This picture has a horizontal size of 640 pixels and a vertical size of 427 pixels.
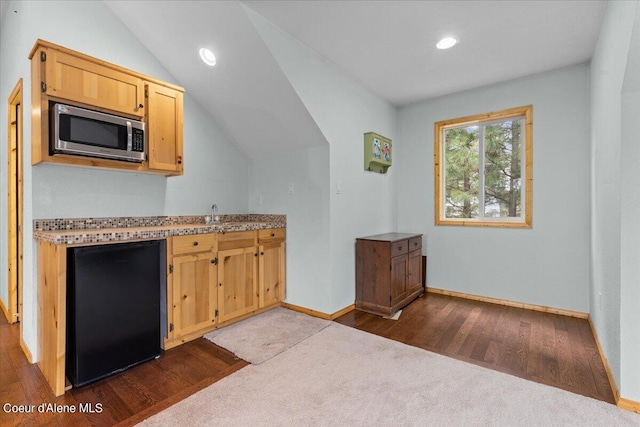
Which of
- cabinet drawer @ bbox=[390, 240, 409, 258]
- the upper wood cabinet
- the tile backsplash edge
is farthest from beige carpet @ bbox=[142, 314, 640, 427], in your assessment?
the upper wood cabinet

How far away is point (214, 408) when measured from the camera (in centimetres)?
178

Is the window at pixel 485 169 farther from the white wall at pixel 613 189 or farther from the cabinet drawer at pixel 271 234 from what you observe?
the cabinet drawer at pixel 271 234

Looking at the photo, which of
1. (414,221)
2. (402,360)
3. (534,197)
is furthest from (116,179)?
(534,197)

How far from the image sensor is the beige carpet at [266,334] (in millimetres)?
2459

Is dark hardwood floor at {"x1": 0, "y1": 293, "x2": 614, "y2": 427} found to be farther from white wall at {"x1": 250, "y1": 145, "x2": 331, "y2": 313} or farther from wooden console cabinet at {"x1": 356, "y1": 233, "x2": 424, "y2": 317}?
white wall at {"x1": 250, "y1": 145, "x2": 331, "y2": 313}

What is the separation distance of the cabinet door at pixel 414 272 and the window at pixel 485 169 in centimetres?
64

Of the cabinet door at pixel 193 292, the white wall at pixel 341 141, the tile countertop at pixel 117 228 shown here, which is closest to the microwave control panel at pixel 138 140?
the tile countertop at pixel 117 228

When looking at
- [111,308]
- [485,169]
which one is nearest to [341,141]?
[485,169]

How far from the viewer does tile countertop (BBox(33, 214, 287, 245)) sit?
6.45 ft

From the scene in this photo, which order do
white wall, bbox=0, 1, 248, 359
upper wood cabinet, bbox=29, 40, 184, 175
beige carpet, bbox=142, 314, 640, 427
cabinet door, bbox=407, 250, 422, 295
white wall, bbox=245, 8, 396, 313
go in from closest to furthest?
1. beige carpet, bbox=142, 314, 640, 427
2. upper wood cabinet, bbox=29, 40, 184, 175
3. white wall, bbox=0, 1, 248, 359
4. white wall, bbox=245, 8, 396, 313
5. cabinet door, bbox=407, 250, 422, 295

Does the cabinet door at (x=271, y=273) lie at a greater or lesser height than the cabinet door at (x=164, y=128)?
lesser

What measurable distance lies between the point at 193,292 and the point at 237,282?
1.56 ft

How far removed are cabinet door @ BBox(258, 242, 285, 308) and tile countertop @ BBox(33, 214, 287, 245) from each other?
272mm

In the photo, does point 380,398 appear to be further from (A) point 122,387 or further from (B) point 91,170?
(B) point 91,170
